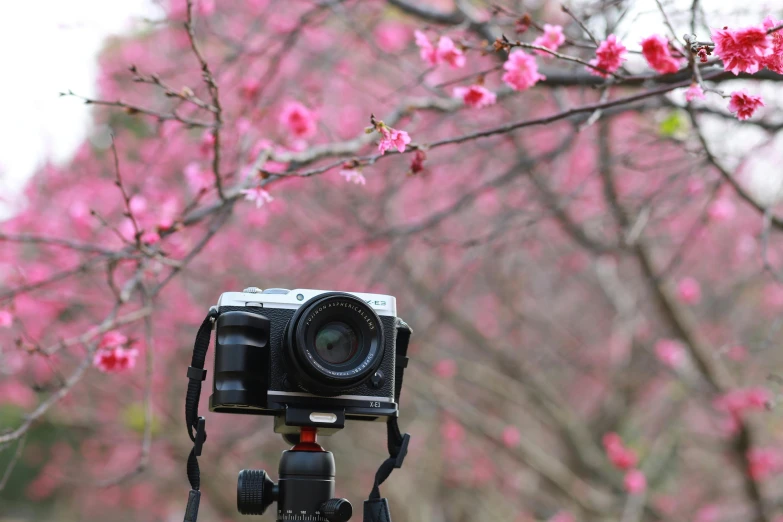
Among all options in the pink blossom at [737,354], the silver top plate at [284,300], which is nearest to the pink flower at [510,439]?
the pink blossom at [737,354]

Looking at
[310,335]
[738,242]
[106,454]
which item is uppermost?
[738,242]

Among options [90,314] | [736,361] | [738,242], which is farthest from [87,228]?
[738,242]

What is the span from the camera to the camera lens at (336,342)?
1.46m

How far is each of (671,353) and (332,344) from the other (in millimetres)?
3418

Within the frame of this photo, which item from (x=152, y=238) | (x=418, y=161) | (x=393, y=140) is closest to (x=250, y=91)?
(x=152, y=238)

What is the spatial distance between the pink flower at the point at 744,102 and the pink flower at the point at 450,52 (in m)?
0.71

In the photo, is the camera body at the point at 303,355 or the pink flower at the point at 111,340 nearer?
the camera body at the point at 303,355

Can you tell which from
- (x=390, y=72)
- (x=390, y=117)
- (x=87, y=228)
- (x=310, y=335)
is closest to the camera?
(x=310, y=335)

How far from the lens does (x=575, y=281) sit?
21.0 feet

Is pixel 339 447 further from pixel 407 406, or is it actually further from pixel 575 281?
pixel 575 281

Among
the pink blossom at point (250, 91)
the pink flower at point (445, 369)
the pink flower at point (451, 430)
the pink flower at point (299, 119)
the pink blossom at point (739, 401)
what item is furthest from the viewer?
the pink flower at point (451, 430)

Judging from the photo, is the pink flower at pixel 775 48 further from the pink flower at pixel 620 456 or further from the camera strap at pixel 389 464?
the pink flower at pixel 620 456

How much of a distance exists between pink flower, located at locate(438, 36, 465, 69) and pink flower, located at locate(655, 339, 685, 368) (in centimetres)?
300

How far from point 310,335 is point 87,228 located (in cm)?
287
